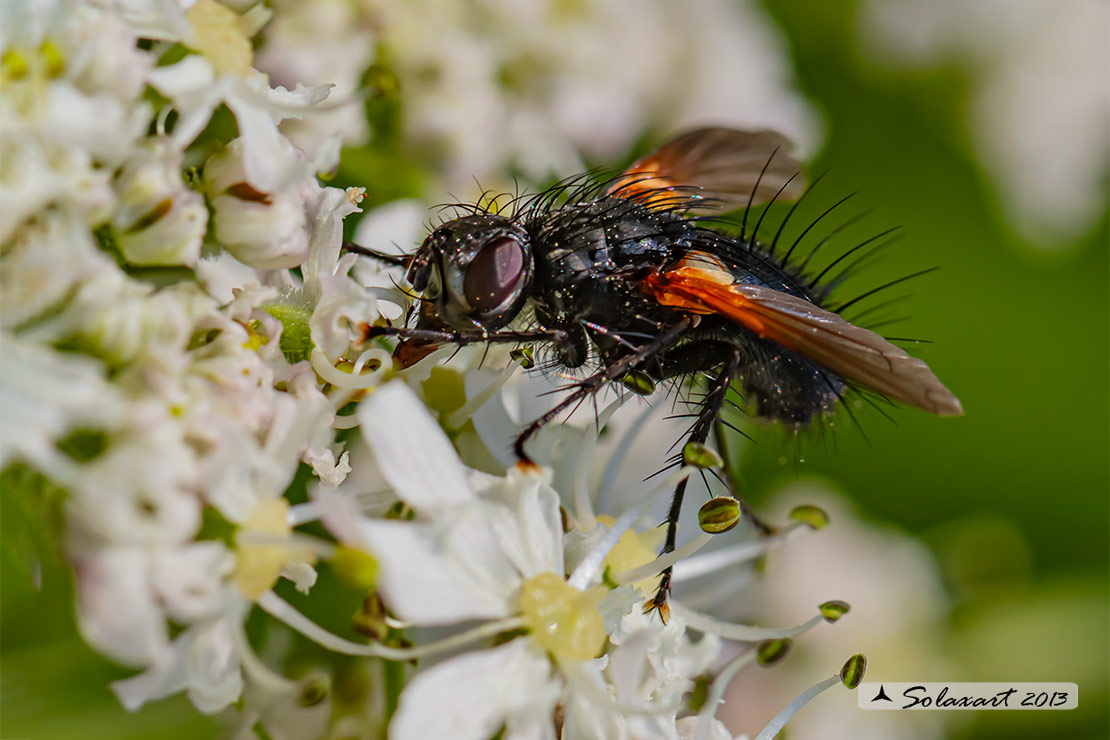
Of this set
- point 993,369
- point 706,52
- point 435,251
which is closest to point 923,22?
point 706,52

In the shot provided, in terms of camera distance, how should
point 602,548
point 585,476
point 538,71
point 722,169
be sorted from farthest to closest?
point 538,71 < point 722,169 < point 585,476 < point 602,548

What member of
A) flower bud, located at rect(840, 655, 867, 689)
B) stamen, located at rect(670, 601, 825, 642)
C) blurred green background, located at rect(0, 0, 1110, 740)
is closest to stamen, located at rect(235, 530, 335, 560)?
stamen, located at rect(670, 601, 825, 642)

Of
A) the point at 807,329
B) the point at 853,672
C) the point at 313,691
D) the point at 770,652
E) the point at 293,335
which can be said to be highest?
the point at 807,329

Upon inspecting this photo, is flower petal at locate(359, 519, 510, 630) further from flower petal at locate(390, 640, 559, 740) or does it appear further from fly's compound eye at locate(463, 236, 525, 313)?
fly's compound eye at locate(463, 236, 525, 313)

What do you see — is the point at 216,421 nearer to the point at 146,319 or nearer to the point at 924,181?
the point at 146,319

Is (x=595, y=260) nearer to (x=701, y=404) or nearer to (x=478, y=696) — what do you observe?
(x=701, y=404)

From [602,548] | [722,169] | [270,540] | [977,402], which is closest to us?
[270,540]

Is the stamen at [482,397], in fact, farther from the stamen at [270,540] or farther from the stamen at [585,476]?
the stamen at [270,540]

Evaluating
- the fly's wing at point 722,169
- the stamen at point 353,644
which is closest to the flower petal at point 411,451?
the stamen at point 353,644

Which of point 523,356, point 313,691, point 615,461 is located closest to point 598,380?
point 523,356
